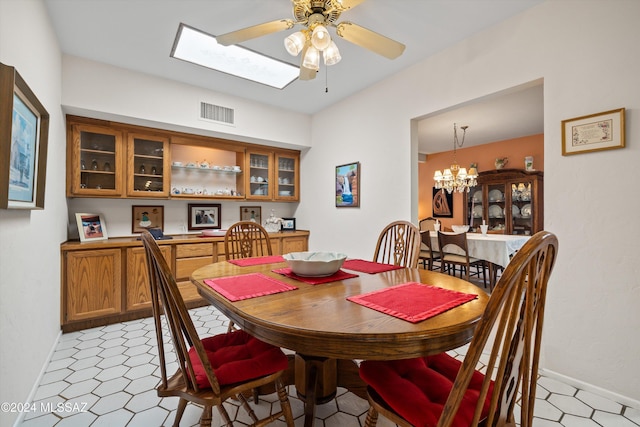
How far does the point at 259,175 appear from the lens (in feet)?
13.9

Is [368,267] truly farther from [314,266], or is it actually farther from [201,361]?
[201,361]

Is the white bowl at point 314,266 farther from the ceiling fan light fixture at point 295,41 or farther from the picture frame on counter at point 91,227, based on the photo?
the picture frame on counter at point 91,227

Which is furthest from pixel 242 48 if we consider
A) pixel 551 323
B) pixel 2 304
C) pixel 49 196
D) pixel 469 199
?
pixel 469 199

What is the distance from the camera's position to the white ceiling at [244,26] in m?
2.07

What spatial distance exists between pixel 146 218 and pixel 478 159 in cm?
588

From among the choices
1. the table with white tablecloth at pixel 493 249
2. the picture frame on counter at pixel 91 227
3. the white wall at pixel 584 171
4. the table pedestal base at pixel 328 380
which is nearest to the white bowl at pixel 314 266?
the table pedestal base at pixel 328 380

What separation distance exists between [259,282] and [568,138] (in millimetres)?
2111

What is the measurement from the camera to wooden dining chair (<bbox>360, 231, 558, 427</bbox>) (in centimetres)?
70

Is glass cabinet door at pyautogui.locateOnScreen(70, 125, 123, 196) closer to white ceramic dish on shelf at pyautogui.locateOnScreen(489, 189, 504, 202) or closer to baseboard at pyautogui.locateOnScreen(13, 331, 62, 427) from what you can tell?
baseboard at pyautogui.locateOnScreen(13, 331, 62, 427)

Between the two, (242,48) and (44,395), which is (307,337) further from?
(242,48)

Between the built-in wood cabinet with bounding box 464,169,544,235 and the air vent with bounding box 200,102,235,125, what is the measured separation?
4548 millimetres

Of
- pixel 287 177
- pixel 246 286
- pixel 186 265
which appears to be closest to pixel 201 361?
pixel 246 286

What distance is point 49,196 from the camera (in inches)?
87.1

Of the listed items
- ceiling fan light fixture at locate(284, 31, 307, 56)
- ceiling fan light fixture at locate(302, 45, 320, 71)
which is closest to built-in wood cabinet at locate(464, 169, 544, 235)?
ceiling fan light fixture at locate(302, 45, 320, 71)
